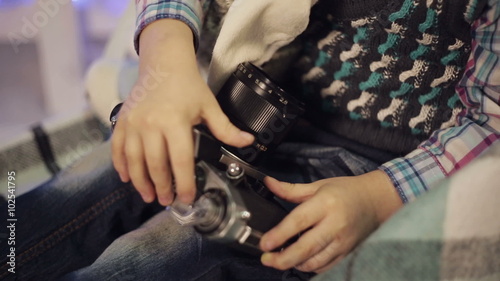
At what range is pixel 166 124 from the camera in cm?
34

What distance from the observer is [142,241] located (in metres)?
0.44

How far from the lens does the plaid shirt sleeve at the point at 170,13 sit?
0.41 m

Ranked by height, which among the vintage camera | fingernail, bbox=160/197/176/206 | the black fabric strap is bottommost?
the black fabric strap

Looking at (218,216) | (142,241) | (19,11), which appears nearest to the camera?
(218,216)

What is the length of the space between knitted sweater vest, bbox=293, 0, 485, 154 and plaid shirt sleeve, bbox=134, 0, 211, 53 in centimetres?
13

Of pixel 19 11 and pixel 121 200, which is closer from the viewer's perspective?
pixel 121 200

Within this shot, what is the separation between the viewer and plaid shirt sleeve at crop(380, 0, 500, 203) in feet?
1.31

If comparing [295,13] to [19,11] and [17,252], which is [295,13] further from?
[19,11]

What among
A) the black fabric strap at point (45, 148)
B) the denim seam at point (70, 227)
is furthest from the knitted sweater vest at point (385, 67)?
the black fabric strap at point (45, 148)

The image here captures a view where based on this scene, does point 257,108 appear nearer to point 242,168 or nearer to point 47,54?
point 242,168

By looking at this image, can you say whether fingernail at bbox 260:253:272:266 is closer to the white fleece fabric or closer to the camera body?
the camera body

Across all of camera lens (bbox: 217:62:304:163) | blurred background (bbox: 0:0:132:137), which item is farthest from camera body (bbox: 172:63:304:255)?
blurred background (bbox: 0:0:132:137)

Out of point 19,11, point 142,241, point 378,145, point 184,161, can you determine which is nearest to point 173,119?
point 184,161

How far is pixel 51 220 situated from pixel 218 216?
248 mm
